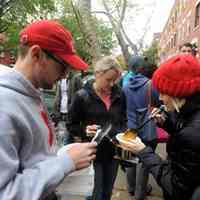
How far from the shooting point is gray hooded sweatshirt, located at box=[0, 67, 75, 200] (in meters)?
1.37

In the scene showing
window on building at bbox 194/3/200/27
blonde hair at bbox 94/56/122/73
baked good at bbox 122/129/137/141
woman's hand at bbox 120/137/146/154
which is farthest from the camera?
window on building at bbox 194/3/200/27

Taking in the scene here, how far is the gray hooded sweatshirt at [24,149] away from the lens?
1.37m

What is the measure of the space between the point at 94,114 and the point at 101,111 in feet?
0.24

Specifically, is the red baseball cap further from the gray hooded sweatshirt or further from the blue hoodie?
the blue hoodie

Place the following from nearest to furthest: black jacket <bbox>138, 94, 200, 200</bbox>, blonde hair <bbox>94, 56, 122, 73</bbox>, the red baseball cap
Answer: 1. the red baseball cap
2. black jacket <bbox>138, 94, 200, 200</bbox>
3. blonde hair <bbox>94, 56, 122, 73</bbox>

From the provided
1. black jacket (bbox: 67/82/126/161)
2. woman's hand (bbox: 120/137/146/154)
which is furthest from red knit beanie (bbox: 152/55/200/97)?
black jacket (bbox: 67/82/126/161)

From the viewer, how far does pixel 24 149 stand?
4.85ft

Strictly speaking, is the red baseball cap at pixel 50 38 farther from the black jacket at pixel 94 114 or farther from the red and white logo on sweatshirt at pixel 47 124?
the black jacket at pixel 94 114

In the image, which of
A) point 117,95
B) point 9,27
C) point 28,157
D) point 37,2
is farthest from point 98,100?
point 9,27

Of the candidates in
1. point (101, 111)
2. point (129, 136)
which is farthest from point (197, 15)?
point (129, 136)

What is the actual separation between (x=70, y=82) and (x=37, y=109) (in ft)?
17.9

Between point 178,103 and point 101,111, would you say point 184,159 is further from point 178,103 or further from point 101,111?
point 101,111

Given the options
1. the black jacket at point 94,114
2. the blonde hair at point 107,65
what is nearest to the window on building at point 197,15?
the black jacket at point 94,114

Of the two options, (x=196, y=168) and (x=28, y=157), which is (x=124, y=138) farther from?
(x=28, y=157)
